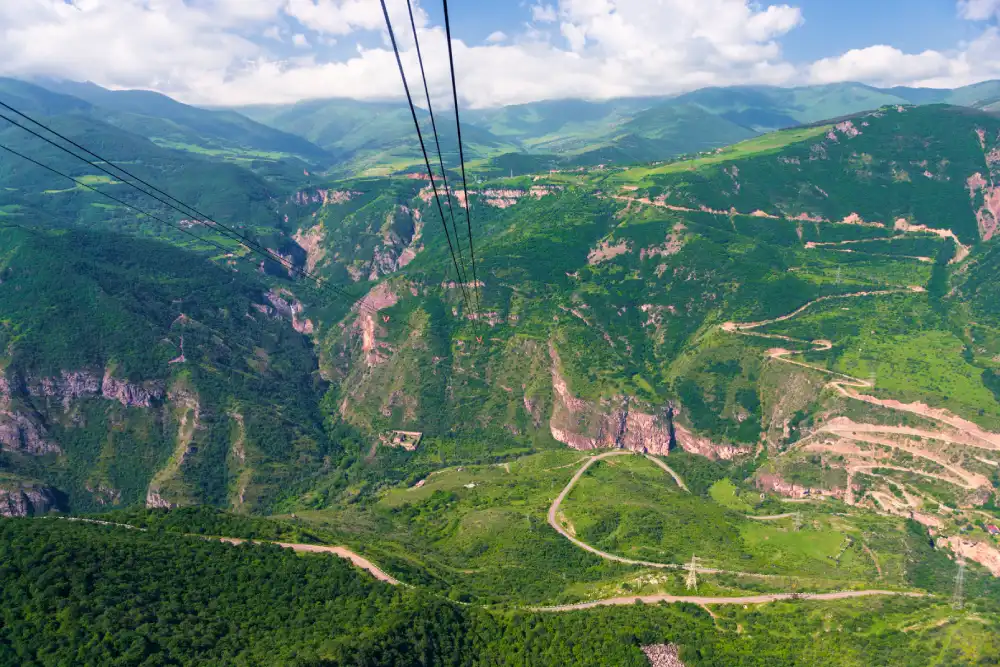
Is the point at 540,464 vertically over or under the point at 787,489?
over

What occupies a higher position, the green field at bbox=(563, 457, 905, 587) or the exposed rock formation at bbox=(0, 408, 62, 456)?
the exposed rock formation at bbox=(0, 408, 62, 456)

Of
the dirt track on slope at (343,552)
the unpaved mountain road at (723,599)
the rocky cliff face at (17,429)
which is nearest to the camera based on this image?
the dirt track on slope at (343,552)

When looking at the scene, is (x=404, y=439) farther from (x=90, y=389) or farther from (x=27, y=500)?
(x=27, y=500)

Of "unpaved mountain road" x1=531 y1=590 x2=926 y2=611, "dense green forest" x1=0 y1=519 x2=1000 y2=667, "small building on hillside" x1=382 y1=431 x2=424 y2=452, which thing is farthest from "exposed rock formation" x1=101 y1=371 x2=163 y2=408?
"unpaved mountain road" x1=531 y1=590 x2=926 y2=611

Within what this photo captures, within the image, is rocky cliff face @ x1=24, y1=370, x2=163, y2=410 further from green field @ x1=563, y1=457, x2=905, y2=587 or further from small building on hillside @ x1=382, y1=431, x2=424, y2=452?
green field @ x1=563, y1=457, x2=905, y2=587

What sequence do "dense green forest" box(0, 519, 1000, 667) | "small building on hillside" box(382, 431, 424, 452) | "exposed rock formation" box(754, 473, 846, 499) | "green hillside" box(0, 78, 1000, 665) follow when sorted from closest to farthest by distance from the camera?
1. "dense green forest" box(0, 519, 1000, 667)
2. "green hillside" box(0, 78, 1000, 665)
3. "exposed rock formation" box(754, 473, 846, 499)
4. "small building on hillside" box(382, 431, 424, 452)

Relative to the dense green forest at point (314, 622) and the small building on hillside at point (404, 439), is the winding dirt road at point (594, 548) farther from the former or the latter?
the small building on hillside at point (404, 439)

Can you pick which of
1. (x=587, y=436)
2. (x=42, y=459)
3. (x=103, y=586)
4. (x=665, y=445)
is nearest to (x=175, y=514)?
(x=103, y=586)

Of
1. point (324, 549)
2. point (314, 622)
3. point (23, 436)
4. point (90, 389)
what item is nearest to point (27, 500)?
point (23, 436)

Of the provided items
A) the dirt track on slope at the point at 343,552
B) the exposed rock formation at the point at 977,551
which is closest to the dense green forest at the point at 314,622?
the dirt track on slope at the point at 343,552
